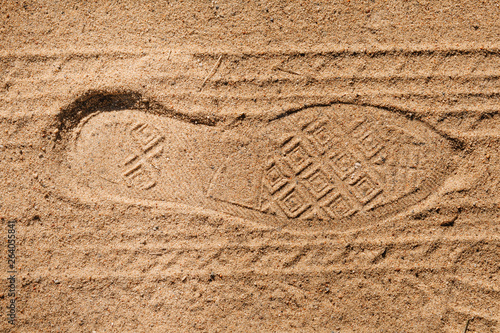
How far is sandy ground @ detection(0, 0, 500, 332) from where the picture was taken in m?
1.59

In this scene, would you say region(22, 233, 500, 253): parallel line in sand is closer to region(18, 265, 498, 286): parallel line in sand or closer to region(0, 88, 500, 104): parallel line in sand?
region(18, 265, 498, 286): parallel line in sand

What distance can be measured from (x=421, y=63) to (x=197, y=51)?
45.1 inches

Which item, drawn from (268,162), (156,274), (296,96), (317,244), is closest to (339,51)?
(296,96)

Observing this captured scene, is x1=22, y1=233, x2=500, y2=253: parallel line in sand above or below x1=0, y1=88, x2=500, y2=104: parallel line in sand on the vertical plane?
below

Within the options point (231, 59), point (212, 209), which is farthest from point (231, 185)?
point (231, 59)

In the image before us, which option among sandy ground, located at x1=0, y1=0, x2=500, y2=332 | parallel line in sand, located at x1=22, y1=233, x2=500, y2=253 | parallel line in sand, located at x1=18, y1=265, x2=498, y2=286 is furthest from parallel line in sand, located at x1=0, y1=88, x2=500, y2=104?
parallel line in sand, located at x1=18, y1=265, x2=498, y2=286

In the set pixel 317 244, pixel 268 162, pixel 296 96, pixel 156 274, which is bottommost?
pixel 317 244

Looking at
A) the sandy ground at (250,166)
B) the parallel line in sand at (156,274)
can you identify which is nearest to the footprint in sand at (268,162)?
the sandy ground at (250,166)

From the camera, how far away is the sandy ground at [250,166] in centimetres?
159

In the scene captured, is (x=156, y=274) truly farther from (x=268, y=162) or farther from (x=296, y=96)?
(x=296, y=96)

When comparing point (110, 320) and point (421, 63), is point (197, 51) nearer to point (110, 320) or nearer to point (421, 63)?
point (421, 63)

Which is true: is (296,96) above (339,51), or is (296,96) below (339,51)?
below

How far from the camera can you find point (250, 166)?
163 cm

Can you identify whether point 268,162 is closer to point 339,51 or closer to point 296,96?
point 296,96
